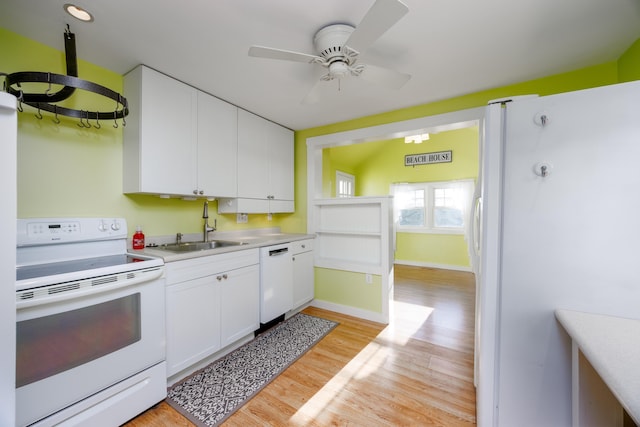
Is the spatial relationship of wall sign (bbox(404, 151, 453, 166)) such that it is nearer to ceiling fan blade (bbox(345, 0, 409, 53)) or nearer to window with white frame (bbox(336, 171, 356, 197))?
window with white frame (bbox(336, 171, 356, 197))

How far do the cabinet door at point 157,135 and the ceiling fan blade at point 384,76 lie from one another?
1539 millimetres

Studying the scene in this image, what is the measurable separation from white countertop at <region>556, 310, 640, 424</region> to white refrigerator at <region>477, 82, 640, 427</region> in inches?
2.8

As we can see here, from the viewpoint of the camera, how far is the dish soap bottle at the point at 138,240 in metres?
2.01

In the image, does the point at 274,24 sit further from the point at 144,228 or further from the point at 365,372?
the point at 365,372

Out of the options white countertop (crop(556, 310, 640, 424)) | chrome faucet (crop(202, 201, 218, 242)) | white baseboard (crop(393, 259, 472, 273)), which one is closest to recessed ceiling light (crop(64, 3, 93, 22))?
chrome faucet (crop(202, 201, 218, 242))

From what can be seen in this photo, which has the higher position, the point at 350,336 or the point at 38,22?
the point at 38,22

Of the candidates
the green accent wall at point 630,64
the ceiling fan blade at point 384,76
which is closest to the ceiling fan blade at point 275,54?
the ceiling fan blade at point 384,76

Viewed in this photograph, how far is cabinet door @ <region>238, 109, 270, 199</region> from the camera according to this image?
2.67 m

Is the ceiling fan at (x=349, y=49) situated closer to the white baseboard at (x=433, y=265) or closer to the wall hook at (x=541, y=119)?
the wall hook at (x=541, y=119)

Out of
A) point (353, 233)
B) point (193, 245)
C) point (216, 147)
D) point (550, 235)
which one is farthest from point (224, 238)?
point (550, 235)

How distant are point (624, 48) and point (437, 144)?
142 inches

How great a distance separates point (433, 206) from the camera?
5.52m

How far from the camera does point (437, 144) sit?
17.5ft

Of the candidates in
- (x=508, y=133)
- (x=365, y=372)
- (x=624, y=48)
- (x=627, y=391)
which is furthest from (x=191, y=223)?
(x=624, y=48)
